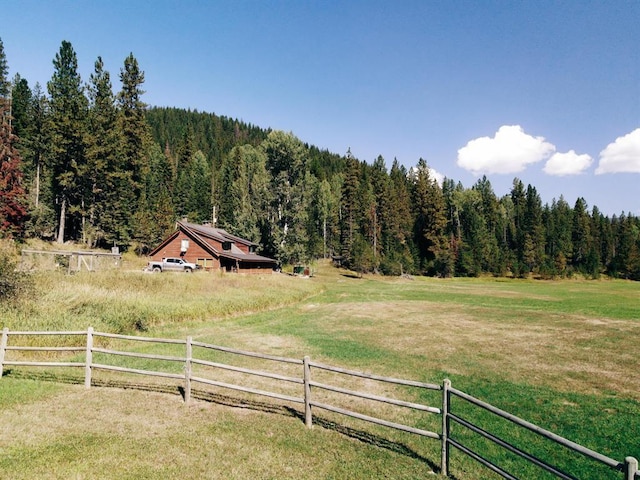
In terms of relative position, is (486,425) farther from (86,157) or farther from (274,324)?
(86,157)

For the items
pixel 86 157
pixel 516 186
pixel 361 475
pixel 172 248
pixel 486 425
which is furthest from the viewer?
pixel 516 186

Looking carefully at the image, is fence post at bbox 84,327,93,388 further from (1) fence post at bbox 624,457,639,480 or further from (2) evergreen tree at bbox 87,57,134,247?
(2) evergreen tree at bbox 87,57,134,247

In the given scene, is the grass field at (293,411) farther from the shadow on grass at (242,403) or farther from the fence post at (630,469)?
the fence post at (630,469)

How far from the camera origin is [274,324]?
22.6 metres

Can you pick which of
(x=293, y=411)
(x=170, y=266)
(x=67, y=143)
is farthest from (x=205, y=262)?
(x=293, y=411)

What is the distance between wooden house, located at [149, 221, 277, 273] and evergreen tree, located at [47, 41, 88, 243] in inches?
666

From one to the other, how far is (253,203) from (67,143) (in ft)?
90.5

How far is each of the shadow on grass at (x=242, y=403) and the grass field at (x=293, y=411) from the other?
6cm

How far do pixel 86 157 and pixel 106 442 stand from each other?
55.8m

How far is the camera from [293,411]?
9797 millimetres

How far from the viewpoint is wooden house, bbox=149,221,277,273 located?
151 feet

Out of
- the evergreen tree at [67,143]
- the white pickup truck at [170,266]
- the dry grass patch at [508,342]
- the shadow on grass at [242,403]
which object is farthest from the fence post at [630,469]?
the evergreen tree at [67,143]

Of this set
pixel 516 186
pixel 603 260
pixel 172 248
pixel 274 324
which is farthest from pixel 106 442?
pixel 516 186

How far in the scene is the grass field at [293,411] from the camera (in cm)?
710
